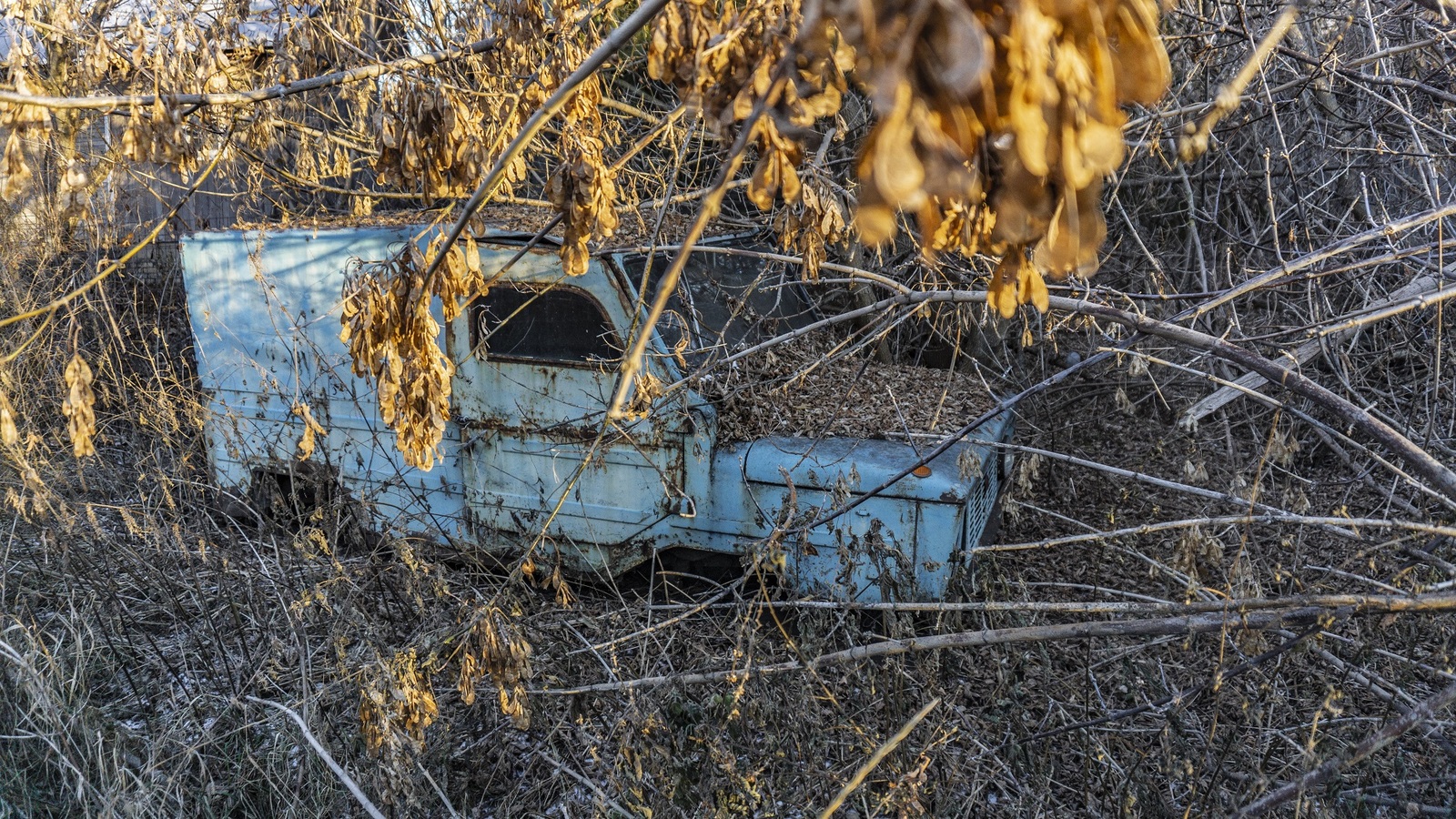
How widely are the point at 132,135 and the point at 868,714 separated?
304 cm

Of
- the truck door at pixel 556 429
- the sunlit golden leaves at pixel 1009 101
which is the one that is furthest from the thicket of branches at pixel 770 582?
the truck door at pixel 556 429

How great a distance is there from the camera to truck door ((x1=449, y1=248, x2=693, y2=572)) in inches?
163

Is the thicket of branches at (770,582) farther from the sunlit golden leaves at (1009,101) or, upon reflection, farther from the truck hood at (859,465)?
the truck hood at (859,465)

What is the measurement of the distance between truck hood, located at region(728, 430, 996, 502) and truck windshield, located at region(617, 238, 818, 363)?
0.50 meters

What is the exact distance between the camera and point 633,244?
4.39 metres

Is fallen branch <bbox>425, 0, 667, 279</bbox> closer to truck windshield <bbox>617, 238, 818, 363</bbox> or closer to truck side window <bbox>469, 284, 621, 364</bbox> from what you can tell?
truck windshield <bbox>617, 238, 818, 363</bbox>

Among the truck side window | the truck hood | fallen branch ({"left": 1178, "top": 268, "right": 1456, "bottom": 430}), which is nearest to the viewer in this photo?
fallen branch ({"left": 1178, "top": 268, "right": 1456, "bottom": 430})

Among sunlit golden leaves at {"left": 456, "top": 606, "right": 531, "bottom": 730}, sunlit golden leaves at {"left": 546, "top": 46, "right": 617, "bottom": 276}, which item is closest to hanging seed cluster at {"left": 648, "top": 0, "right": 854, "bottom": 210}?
sunlit golden leaves at {"left": 546, "top": 46, "right": 617, "bottom": 276}

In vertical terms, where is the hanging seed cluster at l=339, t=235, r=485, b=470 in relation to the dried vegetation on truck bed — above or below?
above

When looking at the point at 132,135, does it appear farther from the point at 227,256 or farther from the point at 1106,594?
the point at 1106,594

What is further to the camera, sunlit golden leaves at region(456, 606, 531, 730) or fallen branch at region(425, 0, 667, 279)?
sunlit golden leaves at region(456, 606, 531, 730)

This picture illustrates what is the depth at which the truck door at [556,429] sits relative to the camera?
4.15 meters

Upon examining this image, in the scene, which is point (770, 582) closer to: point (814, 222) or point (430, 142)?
point (814, 222)

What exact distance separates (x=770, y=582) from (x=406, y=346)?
233 cm
